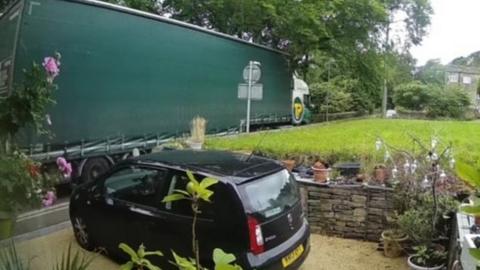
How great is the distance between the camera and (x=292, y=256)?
11.8 feet

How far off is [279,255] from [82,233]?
228 cm

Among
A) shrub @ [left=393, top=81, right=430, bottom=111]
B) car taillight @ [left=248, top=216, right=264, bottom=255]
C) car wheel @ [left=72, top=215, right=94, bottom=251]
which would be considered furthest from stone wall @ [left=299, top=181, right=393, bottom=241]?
shrub @ [left=393, top=81, right=430, bottom=111]

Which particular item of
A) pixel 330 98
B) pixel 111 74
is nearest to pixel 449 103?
pixel 330 98

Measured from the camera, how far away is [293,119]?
1656cm

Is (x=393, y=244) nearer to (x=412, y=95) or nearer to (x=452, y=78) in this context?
(x=452, y=78)

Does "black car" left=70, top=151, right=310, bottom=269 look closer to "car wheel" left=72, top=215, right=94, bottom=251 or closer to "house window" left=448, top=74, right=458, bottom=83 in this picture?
"car wheel" left=72, top=215, right=94, bottom=251

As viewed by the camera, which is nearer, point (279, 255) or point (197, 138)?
point (279, 255)

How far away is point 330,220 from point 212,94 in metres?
5.41

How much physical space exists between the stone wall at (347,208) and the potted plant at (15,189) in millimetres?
3223

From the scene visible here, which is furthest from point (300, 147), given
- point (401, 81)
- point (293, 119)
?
point (401, 81)

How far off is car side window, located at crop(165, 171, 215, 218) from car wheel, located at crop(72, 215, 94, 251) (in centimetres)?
136

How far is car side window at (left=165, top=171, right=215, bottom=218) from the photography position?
3385 mm

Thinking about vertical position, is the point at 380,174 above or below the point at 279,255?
above

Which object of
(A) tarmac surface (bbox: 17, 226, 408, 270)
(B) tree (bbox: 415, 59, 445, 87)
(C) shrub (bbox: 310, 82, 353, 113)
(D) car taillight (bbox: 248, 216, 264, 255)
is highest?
(B) tree (bbox: 415, 59, 445, 87)
